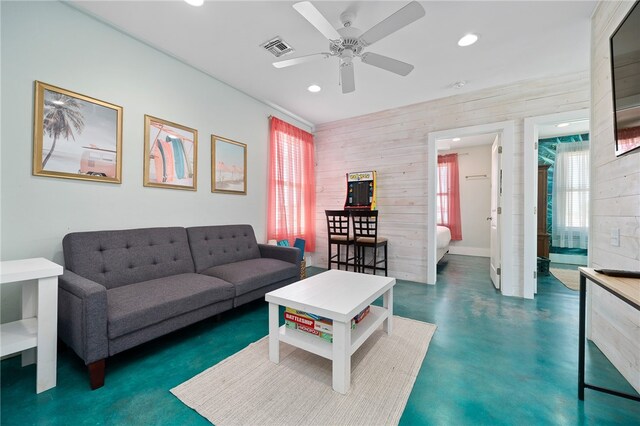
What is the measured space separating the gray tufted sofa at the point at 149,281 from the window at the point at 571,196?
5.38 metres

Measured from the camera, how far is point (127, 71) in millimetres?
2240

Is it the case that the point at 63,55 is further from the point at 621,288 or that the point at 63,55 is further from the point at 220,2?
the point at 621,288

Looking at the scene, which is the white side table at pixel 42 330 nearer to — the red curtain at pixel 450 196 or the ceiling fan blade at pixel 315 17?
the ceiling fan blade at pixel 315 17

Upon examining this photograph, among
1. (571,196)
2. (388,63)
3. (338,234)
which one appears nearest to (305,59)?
(388,63)

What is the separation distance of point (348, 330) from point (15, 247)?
2275mm

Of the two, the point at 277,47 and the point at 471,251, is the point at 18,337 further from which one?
the point at 471,251

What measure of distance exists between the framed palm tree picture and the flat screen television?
3.45 meters

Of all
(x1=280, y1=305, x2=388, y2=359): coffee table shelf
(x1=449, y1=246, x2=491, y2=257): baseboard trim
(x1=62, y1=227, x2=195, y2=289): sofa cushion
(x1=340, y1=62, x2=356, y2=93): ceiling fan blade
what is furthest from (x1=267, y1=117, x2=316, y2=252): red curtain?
(x1=449, y1=246, x2=491, y2=257): baseboard trim

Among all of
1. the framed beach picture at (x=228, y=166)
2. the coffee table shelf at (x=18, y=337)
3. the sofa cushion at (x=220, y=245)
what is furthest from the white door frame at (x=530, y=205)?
the coffee table shelf at (x=18, y=337)

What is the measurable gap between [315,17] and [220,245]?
7.48ft

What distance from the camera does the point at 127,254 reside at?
2057 mm

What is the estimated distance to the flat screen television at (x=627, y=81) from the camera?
1263 millimetres

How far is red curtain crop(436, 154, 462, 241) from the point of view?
5859mm

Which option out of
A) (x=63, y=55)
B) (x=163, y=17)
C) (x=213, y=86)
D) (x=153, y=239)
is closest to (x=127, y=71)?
(x=63, y=55)
